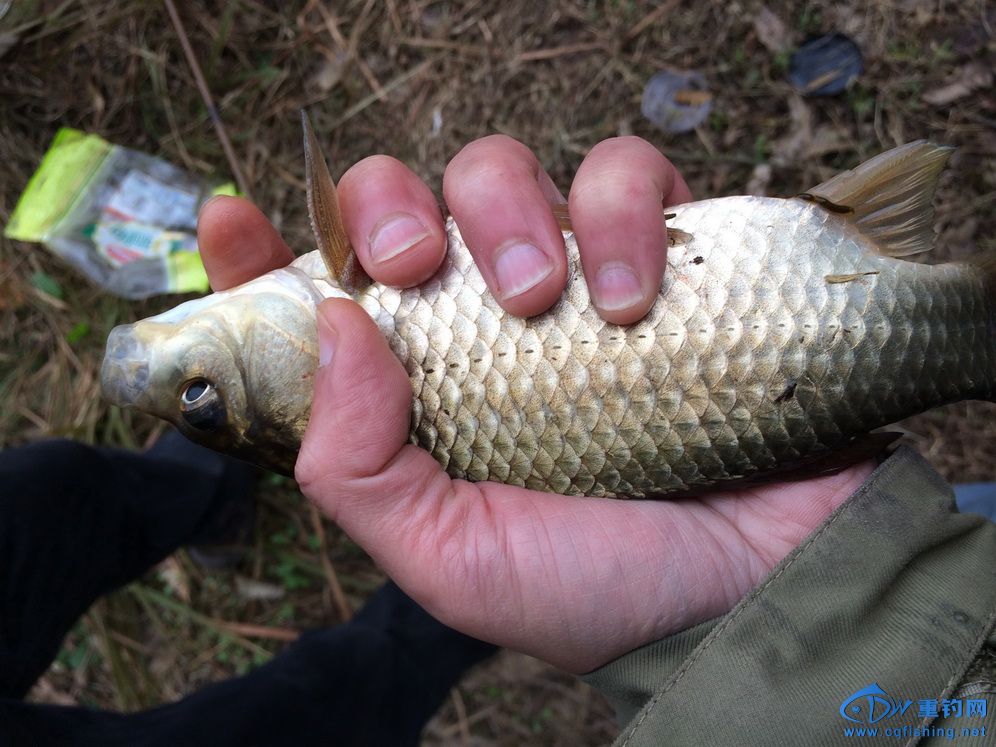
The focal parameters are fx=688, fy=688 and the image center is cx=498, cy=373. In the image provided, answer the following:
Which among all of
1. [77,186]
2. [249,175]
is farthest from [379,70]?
[77,186]

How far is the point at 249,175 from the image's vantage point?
3670 millimetres

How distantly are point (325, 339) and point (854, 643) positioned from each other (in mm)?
→ 1339

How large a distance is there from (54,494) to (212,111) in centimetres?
211

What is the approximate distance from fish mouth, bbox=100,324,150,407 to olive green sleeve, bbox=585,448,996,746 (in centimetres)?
137

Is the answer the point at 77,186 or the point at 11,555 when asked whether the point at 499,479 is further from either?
the point at 77,186

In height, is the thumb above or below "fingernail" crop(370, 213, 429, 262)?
below

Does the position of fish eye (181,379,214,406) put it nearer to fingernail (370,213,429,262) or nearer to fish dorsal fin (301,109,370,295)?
fish dorsal fin (301,109,370,295)

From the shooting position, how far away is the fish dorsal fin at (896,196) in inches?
64.7

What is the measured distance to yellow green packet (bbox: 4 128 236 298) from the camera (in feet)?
12.2

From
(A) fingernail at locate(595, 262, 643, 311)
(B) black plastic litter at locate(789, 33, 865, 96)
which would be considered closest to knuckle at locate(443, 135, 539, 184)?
(A) fingernail at locate(595, 262, 643, 311)

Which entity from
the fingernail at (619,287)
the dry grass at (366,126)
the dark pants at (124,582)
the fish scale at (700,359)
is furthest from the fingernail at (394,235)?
the dry grass at (366,126)

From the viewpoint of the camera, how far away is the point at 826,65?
3.09 m

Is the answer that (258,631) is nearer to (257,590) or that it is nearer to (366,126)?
(257,590)

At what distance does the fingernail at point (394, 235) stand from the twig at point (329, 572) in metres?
2.37
